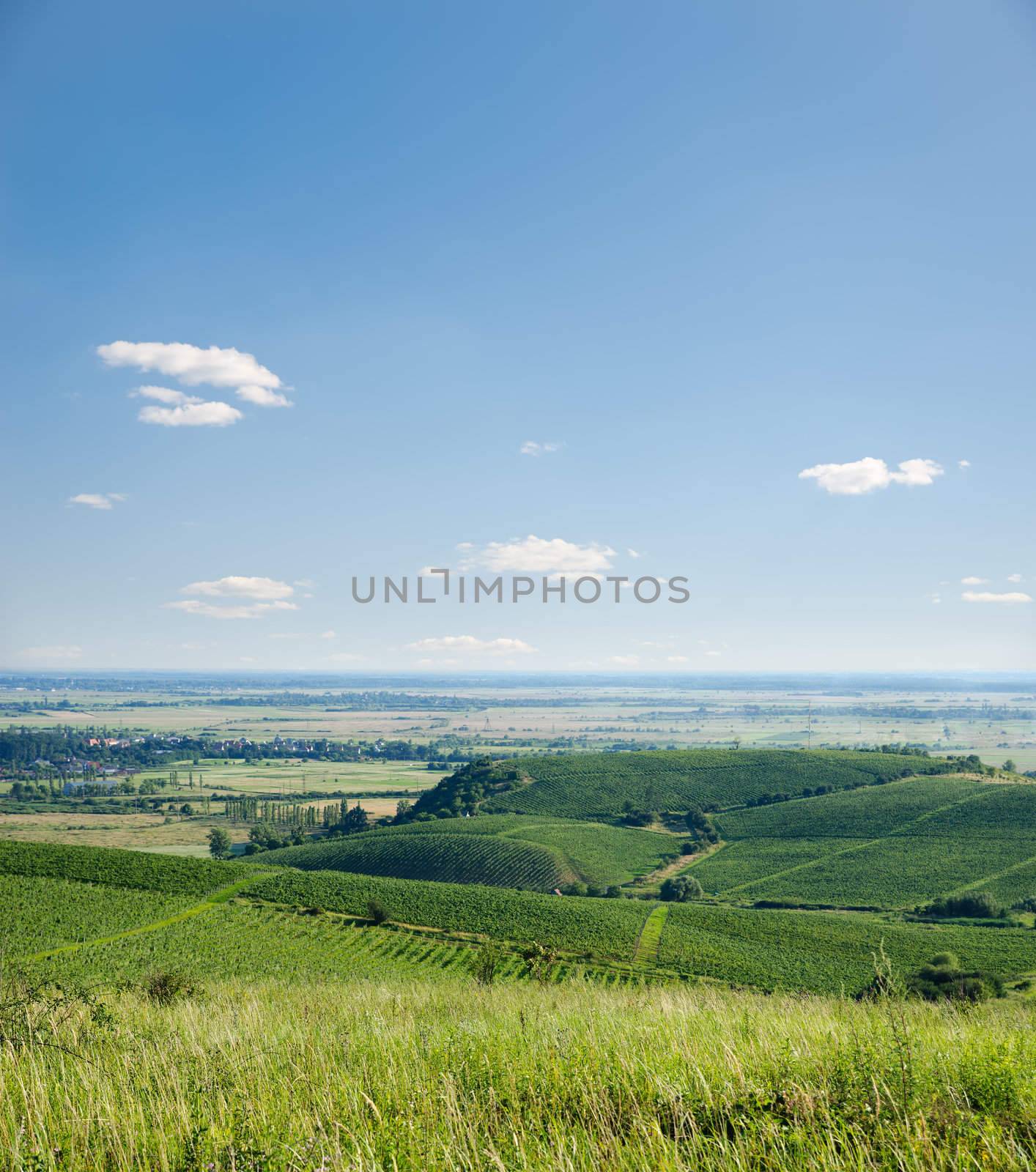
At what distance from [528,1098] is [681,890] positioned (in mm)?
98226

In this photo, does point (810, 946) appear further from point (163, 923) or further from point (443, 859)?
point (163, 923)

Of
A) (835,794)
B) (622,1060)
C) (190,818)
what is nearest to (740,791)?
(835,794)

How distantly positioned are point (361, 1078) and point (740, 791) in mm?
158206

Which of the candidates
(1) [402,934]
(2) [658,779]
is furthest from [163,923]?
(2) [658,779]

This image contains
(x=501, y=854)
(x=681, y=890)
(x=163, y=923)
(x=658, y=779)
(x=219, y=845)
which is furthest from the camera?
(x=658, y=779)

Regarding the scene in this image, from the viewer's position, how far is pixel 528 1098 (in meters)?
5.48

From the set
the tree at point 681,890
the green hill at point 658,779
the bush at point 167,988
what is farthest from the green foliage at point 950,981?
the green hill at point 658,779

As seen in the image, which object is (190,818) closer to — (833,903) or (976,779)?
(833,903)

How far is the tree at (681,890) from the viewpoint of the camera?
93.4 m

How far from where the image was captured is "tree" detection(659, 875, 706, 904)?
93438 mm

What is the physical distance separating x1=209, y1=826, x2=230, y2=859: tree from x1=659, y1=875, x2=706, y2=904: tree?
73165 mm

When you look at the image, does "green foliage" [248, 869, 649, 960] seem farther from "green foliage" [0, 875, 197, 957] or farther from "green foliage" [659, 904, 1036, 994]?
"green foliage" [0, 875, 197, 957]

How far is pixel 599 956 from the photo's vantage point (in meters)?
62.5

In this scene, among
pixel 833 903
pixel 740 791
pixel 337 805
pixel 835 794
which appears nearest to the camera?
pixel 833 903
